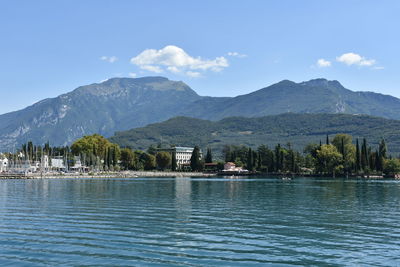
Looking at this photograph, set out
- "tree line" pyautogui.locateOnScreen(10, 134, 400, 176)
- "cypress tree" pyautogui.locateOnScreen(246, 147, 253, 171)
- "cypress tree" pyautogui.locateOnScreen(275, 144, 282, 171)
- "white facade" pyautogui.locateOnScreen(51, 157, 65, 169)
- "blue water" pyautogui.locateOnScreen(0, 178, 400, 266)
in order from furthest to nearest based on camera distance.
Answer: "cypress tree" pyautogui.locateOnScreen(246, 147, 253, 171)
"cypress tree" pyautogui.locateOnScreen(275, 144, 282, 171)
"white facade" pyautogui.locateOnScreen(51, 157, 65, 169)
"tree line" pyautogui.locateOnScreen(10, 134, 400, 176)
"blue water" pyautogui.locateOnScreen(0, 178, 400, 266)

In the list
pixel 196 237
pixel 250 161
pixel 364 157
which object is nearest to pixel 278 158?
pixel 250 161

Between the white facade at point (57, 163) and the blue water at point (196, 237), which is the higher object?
the white facade at point (57, 163)

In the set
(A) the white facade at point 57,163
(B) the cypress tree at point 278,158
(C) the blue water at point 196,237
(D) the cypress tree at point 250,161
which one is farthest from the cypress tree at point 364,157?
(C) the blue water at point 196,237

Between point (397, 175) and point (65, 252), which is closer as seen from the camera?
point (65, 252)

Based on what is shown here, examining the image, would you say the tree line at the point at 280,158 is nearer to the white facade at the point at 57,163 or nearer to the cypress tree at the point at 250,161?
the cypress tree at the point at 250,161

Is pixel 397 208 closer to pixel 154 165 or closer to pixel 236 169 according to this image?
pixel 236 169

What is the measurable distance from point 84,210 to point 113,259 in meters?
18.3

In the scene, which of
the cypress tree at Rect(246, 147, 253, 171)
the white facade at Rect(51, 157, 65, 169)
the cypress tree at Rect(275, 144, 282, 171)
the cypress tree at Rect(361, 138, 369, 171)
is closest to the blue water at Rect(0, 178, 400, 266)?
the cypress tree at Rect(361, 138, 369, 171)

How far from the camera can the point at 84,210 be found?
36.8 meters

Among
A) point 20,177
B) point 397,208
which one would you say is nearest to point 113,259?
point 397,208

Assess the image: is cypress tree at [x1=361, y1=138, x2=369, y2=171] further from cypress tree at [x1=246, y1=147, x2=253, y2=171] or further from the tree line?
cypress tree at [x1=246, y1=147, x2=253, y2=171]

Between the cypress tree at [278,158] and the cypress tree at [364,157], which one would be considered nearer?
the cypress tree at [364,157]

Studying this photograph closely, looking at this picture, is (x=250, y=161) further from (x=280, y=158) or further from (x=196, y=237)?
(x=196, y=237)

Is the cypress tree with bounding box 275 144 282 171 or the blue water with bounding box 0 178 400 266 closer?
the blue water with bounding box 0 178 400 266
